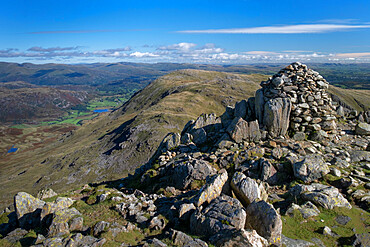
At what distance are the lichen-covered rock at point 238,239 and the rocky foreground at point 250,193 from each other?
62 millimetres

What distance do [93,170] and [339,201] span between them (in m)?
123

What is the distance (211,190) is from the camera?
704 inches

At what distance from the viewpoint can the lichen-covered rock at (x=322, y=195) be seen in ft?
54.8

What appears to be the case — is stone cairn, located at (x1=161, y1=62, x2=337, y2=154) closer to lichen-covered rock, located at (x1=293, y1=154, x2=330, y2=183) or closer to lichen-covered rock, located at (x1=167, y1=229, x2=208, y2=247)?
lichen-covered rock, located at (x1=293, y1=154, x2=330, y2=183)

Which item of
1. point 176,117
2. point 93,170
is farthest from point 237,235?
point 176,117

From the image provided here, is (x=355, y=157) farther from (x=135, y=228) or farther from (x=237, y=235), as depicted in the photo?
(x=135, y=228)

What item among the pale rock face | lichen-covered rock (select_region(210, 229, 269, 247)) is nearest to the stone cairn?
the pale rock face

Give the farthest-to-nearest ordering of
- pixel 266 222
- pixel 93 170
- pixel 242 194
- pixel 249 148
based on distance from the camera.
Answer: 1. pixel 93 170
2. pixel 249 148
3. pixel 242 194
4. pixel 266 222

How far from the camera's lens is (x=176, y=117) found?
6289 inches

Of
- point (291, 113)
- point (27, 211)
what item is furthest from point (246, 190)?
point (27, 211)

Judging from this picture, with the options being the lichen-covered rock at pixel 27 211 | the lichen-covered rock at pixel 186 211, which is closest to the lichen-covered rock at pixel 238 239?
the lichen-covered rock at pixel 186 211

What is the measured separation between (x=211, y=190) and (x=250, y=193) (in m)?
3.21

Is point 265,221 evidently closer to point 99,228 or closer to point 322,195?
point 322,195

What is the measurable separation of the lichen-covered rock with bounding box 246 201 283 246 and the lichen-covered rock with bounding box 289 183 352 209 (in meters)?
5.78
